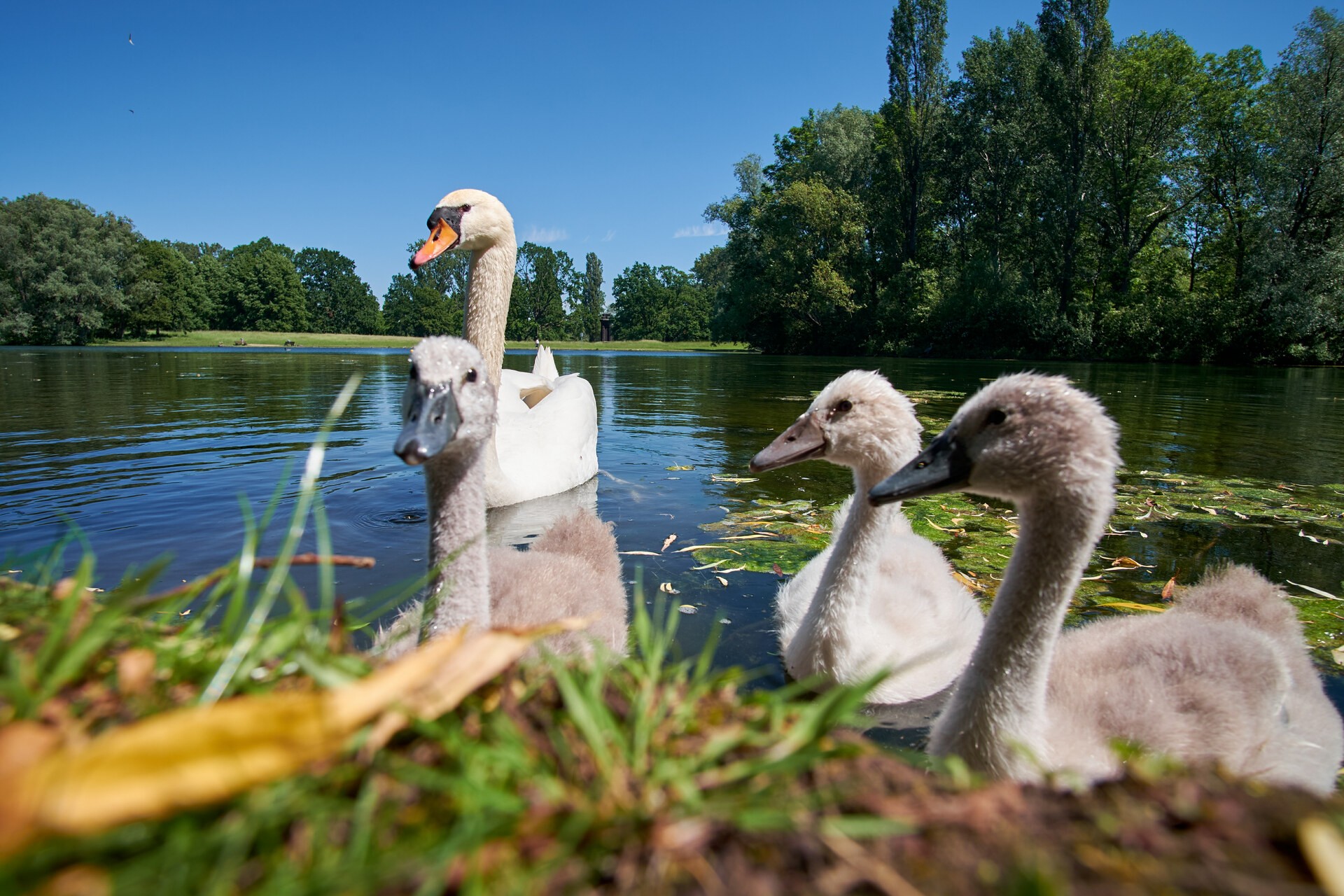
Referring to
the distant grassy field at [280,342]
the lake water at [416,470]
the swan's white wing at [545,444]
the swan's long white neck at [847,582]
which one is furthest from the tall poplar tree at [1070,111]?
the swan's long white neck at [847,582]

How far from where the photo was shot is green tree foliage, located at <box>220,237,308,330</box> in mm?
87625

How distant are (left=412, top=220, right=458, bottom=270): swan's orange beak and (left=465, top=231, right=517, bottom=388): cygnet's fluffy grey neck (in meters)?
0.37

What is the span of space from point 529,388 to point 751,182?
56933mm

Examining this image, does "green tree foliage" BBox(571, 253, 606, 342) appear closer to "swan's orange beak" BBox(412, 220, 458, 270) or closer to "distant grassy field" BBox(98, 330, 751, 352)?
"distant grassy field" BBox(98, 330, 751, 352)

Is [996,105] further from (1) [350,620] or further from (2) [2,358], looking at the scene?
(2) [2,358]

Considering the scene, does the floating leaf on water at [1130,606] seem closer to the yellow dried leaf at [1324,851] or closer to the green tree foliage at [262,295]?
the yellow dried leaf at [1324,851]

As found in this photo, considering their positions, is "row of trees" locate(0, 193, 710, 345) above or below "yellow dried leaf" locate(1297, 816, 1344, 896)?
above

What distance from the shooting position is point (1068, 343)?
131 ft

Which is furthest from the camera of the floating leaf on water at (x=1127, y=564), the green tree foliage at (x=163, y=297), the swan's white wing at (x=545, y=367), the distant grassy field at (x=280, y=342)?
the distant grassy field at (x=280, y=342)

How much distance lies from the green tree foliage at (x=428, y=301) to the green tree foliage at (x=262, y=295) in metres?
16.1

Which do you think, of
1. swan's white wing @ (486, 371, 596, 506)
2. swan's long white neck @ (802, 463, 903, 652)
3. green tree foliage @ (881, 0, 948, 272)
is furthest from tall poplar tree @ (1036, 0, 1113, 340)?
swan's long white neck @ (802, 463, 903, 652)

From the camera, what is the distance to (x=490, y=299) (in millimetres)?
7277

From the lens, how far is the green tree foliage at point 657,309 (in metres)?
115

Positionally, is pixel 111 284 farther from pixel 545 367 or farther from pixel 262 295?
pixel 545 367
